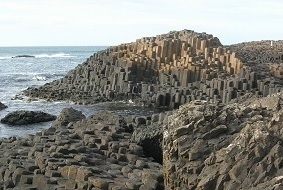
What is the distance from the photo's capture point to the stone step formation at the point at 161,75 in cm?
2314

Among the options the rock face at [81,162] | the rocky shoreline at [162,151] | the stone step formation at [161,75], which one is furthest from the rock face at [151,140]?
the stone step formation at [161,75]

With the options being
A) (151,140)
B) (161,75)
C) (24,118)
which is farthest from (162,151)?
(161,75)

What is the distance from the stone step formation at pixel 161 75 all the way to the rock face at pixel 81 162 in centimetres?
1082

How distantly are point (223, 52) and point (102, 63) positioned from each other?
690 centimetres

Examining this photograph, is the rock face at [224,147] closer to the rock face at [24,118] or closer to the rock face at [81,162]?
the rock face at [81,162]

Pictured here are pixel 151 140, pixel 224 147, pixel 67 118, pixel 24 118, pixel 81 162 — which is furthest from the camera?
pixel 24 118

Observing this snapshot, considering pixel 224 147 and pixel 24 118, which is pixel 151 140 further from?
pixel 24 118

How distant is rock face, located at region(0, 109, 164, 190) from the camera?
8.20 meters

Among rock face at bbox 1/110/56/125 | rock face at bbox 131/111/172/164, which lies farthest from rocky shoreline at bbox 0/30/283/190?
rock face at bbox 1/110/56/125

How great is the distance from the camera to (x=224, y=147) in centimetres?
710

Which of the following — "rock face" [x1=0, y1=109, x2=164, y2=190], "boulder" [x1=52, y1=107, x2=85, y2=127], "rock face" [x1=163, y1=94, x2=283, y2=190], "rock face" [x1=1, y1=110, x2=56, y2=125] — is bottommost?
"rock face" [x1=1, y1=110, x2=56, y2=125]

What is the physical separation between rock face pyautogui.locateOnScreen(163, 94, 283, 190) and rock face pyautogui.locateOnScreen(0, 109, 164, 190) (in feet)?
2.94

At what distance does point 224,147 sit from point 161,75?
2010 centimetres

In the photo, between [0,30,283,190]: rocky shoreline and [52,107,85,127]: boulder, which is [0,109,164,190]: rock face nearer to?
[0,30,283,190]: rocky shoreline
